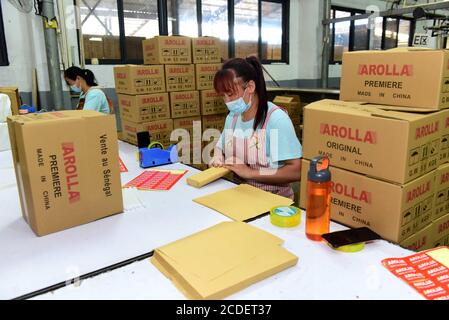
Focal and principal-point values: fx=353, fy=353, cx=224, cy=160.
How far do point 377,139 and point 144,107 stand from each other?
2.16 m

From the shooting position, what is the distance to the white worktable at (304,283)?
2.46 feet

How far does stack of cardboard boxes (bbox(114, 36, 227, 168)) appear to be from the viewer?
111 inches

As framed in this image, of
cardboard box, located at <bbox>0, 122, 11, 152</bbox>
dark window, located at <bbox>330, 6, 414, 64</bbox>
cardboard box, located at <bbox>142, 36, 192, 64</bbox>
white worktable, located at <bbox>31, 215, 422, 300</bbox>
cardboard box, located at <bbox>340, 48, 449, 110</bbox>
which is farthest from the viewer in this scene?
dark window, located at <bbox>330, 6, 414, 64</bbox>

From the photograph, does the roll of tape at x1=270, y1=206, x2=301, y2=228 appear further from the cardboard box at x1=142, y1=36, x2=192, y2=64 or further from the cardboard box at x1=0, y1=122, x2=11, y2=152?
the cardboard box at x1=142, y1=36, x2=192, y2=64

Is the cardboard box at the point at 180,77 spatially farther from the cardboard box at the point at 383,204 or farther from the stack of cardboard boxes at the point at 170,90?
the cardboard box at the point at 383,204

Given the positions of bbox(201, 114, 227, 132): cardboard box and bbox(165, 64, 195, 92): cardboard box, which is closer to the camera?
bbox(165, 64, 195, 92): cardboard box

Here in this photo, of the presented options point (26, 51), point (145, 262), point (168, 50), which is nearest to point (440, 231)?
point (145, 262)

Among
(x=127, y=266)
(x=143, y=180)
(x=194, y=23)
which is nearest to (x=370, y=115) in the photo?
(x=127, y=266)

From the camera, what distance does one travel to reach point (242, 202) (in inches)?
49.8

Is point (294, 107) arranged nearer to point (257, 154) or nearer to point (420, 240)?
point (257, 154)

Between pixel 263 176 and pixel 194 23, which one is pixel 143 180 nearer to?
pixel 263 176

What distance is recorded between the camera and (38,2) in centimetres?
363

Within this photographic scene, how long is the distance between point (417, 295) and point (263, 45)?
586 cm

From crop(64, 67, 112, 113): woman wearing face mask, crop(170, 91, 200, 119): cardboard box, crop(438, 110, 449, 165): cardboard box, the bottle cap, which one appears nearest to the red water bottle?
the bottle cap
